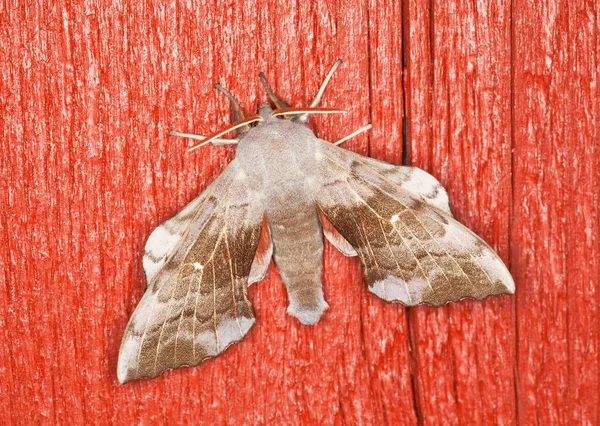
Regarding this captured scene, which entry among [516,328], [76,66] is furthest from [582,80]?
[76,66]

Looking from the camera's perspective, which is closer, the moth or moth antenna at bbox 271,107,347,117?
moth antenna at bbox 271,107,347,117

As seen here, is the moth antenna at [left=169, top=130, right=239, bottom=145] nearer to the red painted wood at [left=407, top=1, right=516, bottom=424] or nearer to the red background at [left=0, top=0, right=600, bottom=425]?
the red background at [left=0, top=0, right=600, bottom=425]

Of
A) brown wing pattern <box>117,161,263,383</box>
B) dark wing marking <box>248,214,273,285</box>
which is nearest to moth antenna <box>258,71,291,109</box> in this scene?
brown wing pattern <box>117,161,263,383</box>

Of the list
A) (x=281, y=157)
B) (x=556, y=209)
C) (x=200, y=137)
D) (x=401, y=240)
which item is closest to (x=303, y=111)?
(x=281, y=157)

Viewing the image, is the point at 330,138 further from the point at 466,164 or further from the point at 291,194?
the point at 466,164

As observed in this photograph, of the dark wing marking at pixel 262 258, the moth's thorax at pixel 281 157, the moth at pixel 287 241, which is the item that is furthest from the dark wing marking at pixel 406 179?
the dark wing marking at pixel 262 258

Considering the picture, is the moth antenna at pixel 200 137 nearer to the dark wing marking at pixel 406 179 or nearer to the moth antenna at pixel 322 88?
the moth antenna at pixel 322 88
